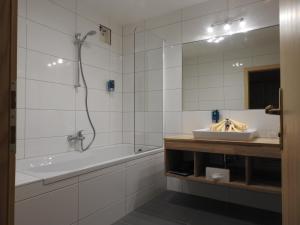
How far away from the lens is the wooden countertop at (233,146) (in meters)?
1.70

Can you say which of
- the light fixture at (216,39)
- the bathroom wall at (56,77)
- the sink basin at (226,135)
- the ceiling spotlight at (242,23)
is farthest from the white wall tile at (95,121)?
the ceiling spotlight at (242,23)

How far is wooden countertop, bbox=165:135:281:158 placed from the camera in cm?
170

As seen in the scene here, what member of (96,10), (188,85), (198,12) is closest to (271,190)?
(188,85)

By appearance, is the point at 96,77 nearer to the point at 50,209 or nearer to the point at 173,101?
the point at 173,101

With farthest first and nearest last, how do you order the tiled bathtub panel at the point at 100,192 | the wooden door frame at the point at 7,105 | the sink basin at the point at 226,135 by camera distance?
the sink basin at the point at 226,135
the tiled bathtub panel at the point at 100,192
the wooden door frame at the point at 7,105

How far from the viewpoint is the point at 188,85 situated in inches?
103

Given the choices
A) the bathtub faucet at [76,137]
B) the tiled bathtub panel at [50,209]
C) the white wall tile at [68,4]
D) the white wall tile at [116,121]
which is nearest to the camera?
the tiled bathtub panel at [50,209]

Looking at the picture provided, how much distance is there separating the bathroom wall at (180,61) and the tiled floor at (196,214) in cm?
14

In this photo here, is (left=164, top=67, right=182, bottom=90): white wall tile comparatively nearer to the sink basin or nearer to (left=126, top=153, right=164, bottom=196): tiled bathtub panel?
the sink basin

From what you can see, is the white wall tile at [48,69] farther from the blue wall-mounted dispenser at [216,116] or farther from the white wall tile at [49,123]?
the blue wall-mounted dispenser at [216,116]

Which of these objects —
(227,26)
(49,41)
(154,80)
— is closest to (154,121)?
(154,80)

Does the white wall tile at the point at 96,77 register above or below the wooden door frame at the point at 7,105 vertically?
above

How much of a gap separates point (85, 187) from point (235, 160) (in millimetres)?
1619

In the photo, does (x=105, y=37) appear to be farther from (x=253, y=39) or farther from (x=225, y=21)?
(x=253, y=39)
